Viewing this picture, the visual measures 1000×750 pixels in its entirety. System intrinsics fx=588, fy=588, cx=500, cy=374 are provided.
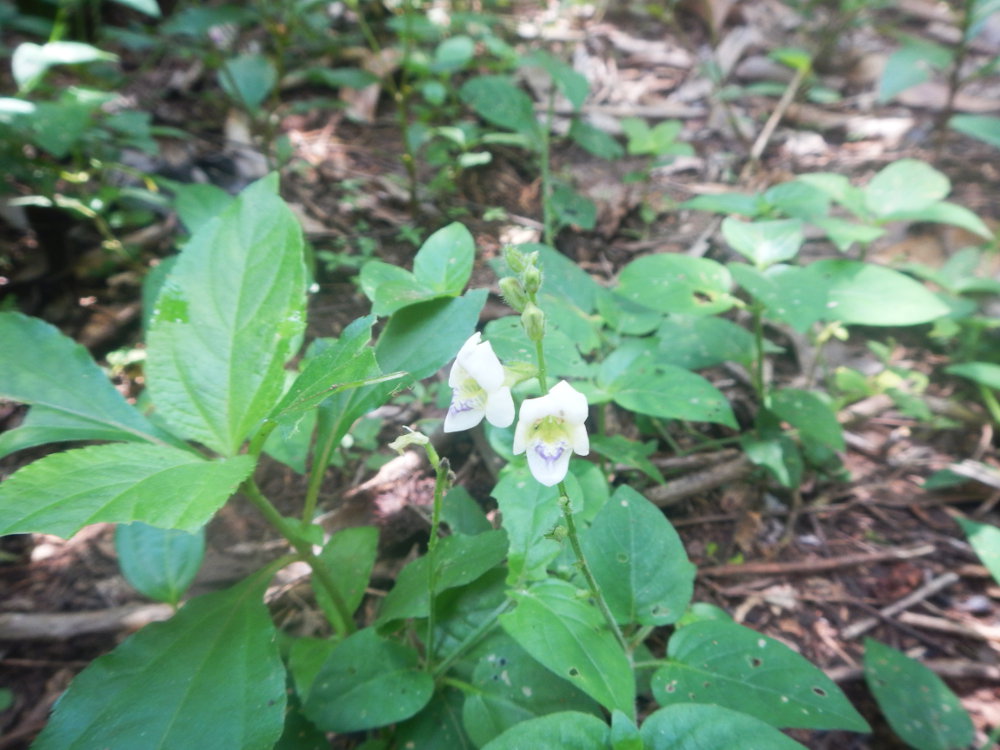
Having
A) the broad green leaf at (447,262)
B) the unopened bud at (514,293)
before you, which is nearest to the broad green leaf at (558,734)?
the unopened bud at (514,293)

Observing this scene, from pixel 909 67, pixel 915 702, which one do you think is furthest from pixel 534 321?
pixel 909 67

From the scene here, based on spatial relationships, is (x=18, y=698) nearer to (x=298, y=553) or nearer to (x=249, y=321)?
(x=298, y=553)

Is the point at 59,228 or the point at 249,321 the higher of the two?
the point at 249,321

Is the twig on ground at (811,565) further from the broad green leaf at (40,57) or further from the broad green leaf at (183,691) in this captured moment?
the broad green leaf at (40,57)

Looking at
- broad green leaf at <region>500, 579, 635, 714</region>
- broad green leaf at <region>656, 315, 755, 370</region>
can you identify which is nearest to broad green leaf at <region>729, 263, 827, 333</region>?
broad green leaf at <region>656, 315, 755, 370</region>

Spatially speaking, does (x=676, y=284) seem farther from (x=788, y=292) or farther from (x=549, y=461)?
(x=549, y=461)

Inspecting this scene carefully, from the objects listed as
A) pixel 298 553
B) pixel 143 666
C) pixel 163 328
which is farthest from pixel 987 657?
pixel 163 328

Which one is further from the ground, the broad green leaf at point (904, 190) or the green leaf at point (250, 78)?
the green leaf at point (250, 78)
